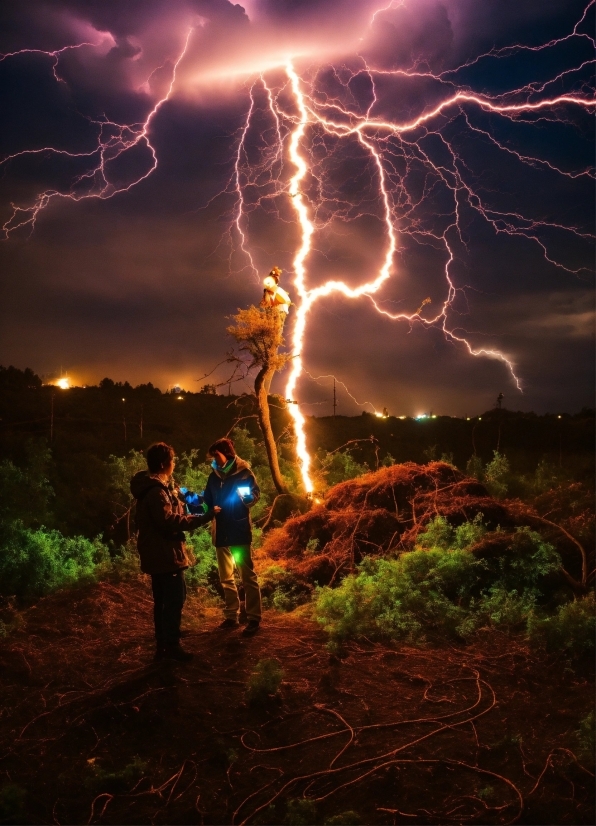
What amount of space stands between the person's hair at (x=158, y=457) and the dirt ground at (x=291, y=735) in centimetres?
186

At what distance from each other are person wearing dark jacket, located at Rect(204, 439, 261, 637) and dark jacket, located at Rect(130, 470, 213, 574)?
35.2 inches

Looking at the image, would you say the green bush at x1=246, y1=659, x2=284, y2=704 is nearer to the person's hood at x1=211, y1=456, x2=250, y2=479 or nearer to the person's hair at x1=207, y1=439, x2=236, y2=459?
the person's hood at x1=211, y1=456, x2=250, y2=479

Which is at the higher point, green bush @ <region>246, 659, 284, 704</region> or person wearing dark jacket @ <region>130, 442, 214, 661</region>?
person wearing dark jacket @ <region>130, 442, 214, 661</region>

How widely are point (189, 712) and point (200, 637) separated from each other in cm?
175

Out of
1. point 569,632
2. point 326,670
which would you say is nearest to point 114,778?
point 326,670

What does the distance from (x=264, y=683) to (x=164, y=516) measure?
1720 mm

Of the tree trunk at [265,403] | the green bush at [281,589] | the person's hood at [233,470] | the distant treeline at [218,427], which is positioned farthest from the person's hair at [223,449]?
the distant treeline at [218,427]

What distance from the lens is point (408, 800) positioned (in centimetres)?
381

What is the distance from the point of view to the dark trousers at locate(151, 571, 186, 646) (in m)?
5.85

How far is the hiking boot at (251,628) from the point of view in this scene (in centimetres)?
676

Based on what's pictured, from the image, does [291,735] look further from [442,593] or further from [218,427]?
[218,427]

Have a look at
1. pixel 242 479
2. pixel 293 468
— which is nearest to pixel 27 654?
pixel 242 479

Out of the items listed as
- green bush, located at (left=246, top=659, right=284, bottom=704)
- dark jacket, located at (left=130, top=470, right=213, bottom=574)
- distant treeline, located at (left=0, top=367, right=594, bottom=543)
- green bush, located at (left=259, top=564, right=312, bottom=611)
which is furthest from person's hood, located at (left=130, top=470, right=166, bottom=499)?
distant treeline, located at (left=0, top=367, right=594, bottom=543)

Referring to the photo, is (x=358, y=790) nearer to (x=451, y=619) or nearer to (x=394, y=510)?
(x=451, y=619)
